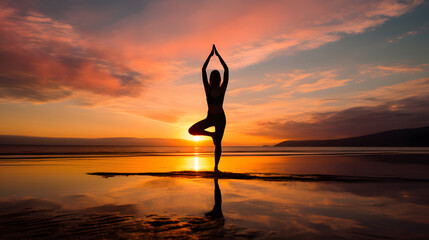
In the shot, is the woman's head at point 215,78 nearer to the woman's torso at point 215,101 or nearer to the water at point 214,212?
the woman's torso at point 215,101

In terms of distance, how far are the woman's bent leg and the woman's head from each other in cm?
139

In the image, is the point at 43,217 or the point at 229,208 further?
the point at 229,208

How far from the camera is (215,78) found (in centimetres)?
961

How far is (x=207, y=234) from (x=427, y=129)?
221 m

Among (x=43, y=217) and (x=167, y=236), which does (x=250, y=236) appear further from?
(x=43, y=217)

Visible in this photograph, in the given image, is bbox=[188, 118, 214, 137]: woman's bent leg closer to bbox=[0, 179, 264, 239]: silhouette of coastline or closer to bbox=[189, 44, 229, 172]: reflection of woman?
bbox=[189, 44, 229, 172]: reflection of woman

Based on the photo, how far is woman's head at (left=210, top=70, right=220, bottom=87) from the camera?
31.5ft

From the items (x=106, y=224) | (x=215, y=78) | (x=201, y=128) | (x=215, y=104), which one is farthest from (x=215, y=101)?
(x=106, y=224)

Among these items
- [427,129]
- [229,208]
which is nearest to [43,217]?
[229,208]

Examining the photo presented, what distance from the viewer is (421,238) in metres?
3.14

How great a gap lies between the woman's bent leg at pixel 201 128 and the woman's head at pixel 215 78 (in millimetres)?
1395

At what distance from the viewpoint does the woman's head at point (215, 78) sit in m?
9.61

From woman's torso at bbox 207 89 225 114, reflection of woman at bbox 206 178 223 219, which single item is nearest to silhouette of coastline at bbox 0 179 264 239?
reflection of woman at bbox 206 178 223 219

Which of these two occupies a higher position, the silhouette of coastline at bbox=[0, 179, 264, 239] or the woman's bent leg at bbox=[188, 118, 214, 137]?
the woman's bent leg at bbox=[188, 118, 214, 137]
